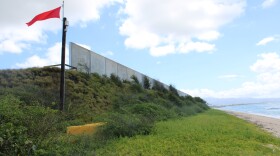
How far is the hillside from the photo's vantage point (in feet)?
24.5

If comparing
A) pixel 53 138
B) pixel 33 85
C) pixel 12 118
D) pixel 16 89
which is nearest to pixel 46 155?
pixel 53 138

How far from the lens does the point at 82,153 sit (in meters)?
8.09

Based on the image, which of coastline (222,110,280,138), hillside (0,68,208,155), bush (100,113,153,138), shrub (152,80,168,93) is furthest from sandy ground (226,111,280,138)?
shrub (152,80,168,93)

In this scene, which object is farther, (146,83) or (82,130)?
(146,83)

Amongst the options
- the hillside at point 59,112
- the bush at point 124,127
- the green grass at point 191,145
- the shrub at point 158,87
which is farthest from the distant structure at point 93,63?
the green grass at point 191,145

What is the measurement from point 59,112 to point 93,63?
37.4 ft

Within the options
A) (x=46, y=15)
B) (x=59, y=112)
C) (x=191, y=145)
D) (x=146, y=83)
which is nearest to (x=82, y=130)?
(x=59, y=112)

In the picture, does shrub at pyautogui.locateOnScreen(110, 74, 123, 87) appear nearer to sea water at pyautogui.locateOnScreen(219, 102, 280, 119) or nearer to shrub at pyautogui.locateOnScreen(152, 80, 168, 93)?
shrub at pyautogui.locateOnScreen(152, 80, 168, 93)

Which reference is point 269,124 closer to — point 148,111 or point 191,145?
point 148,111

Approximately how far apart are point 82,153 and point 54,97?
340 inches

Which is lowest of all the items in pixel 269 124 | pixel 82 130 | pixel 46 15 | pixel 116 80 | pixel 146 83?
pixel 269 124

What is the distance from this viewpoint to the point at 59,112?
42.3ft

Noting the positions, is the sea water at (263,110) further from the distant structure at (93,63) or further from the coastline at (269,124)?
the distant structure at (93,63)

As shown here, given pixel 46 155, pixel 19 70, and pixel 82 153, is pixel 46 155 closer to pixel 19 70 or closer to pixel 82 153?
pixel 82 153
